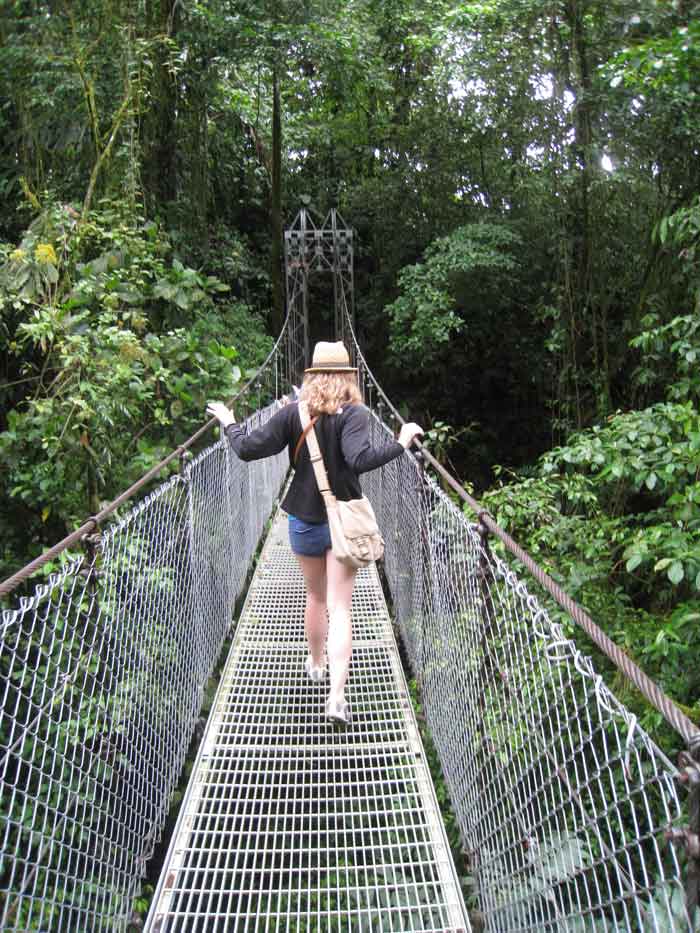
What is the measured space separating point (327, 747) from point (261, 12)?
5556mm

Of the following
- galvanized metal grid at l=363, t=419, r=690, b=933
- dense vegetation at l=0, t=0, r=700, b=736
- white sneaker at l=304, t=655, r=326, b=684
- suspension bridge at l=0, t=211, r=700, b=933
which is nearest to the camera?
galvanized metal grid at l=363, t=419, r=690, b=933

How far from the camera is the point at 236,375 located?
3967mm

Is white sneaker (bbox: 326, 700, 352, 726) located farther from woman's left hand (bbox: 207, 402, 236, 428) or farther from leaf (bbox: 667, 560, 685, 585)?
leaf (bbox: 667, 560, 685, 585)

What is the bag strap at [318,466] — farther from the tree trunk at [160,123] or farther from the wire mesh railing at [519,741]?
the tree trunk at [160,123]

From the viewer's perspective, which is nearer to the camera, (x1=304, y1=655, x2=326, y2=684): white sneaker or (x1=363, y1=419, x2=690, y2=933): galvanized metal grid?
(x1=363, y1=419, x2=690, y2=933): galvanized metal grid

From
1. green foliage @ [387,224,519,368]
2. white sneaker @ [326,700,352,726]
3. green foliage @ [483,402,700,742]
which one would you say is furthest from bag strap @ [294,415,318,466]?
green foliage @ [387,224,519,368]

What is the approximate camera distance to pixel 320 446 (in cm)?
177

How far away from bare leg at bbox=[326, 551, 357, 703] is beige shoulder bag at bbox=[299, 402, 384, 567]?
77mm

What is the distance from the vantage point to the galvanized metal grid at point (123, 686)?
3.62 feet

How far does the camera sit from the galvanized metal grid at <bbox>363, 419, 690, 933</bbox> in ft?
2.93

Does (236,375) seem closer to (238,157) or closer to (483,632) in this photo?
(483,632)

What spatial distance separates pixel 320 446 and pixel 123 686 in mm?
729

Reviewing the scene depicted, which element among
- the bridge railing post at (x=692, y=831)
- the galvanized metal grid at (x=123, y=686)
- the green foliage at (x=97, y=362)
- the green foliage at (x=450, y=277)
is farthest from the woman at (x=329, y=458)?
the green foliage at (x=450, y=277)

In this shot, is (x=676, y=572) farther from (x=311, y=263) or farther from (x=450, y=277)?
(x=311, y=263)
